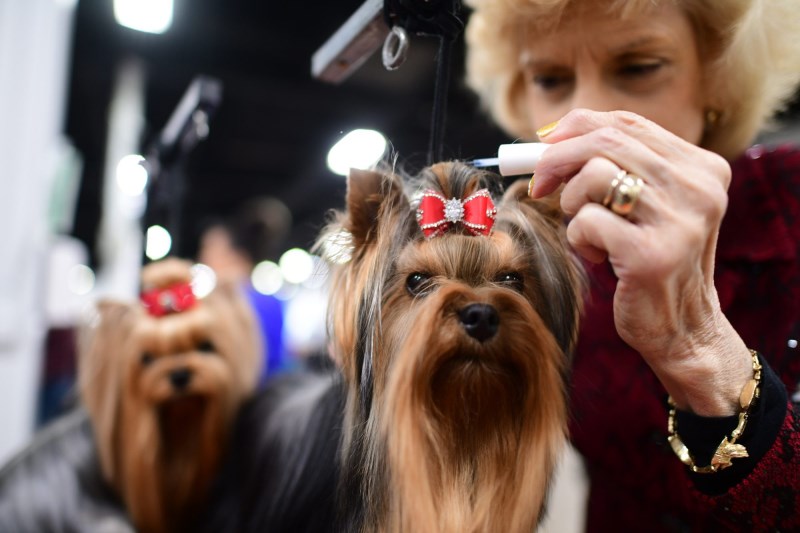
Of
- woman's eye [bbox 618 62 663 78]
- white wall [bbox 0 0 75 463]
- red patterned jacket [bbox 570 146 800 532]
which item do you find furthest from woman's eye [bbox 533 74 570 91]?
white wall [bbox 0 0 75 463]

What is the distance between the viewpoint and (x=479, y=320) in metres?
0.82

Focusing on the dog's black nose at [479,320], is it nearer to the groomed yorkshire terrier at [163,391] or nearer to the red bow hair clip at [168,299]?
the groomed yorkshire terrier at [163,391]

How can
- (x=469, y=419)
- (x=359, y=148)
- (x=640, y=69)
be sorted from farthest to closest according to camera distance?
1. (x=359, y=148)
2. (x=640, y=69)
3. (x=469, y=419)

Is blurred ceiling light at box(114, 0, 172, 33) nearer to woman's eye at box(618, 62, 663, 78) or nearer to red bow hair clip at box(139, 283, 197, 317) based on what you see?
red bow hair clip at box(139, 283, 197, 317)

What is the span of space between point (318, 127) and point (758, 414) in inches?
146

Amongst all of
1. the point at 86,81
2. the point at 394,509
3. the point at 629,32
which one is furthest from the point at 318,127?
the point at 394,509

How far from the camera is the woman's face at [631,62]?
3.49 ft

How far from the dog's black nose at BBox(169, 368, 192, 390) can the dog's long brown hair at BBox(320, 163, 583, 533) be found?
845 millimetres

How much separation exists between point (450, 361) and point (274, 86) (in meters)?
3.24

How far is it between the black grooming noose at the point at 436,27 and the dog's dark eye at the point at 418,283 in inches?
9.1

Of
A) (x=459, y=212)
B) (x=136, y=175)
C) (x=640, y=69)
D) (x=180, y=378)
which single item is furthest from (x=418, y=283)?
(x=136, y=175)

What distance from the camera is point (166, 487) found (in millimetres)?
1606

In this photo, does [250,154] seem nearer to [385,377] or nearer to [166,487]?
[166,487]

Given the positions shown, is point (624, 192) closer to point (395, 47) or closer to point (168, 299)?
point (395, 47)
